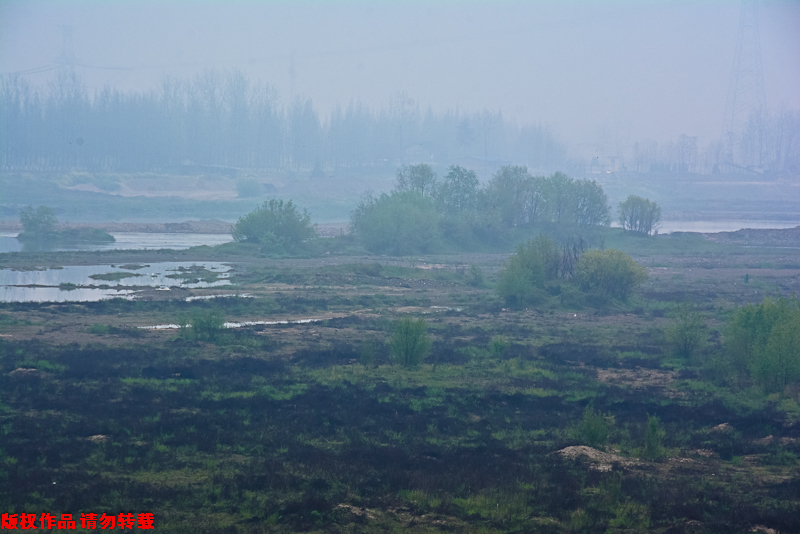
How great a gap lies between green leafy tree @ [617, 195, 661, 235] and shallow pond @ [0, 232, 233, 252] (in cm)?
4943

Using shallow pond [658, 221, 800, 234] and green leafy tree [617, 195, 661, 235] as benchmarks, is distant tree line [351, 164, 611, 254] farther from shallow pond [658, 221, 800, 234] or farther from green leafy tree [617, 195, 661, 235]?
Answer: shallow pond [658, 221, 800, 234]

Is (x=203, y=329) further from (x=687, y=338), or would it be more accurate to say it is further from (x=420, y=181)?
(x=420, y=181)

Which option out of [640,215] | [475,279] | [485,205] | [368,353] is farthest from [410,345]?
[640,215]

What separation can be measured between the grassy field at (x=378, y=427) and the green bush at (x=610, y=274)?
279 inches

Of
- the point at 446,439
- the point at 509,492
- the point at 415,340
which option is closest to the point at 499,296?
the point at 415,340

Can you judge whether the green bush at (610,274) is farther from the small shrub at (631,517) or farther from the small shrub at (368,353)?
the small shrub at (631,517)

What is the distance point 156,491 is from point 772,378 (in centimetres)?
1953

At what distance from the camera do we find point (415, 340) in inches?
1018

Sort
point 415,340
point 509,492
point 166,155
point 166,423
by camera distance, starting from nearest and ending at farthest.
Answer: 1. point 509,492
2. point 166,423
3. point 415,340
4. point 166,155

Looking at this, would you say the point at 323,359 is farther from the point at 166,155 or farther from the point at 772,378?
the point at 166,155

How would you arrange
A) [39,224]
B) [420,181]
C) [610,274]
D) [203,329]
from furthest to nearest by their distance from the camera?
[420,181]
[39,224]
[610,274]
[203,329]

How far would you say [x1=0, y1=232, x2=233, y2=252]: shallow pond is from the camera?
227ft

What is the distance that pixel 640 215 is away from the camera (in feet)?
294

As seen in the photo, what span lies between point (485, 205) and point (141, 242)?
3960 cm
